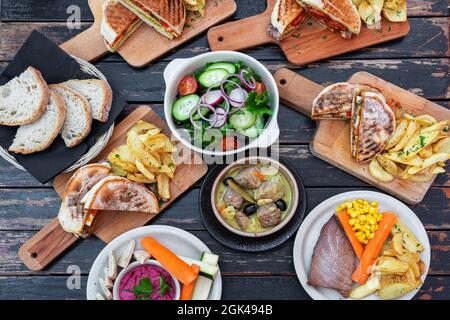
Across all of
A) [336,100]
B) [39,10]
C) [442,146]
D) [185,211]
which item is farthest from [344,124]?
[39,10]

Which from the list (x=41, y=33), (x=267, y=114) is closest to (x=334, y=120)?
(x=267, y=114)

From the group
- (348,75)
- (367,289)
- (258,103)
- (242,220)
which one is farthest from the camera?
(348,75)

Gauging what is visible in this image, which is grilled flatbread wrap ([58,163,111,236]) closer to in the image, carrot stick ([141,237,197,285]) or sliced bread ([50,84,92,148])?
sliced bread ([50,84,92,148])

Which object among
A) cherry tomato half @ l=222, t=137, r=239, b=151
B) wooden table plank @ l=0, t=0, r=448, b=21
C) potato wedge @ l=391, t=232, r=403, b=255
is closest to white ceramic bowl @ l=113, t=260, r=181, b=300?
cherry tomato half @ l=222, t=137, r=239, b=151

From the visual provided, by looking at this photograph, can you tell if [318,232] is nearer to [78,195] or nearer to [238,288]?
[238,288]

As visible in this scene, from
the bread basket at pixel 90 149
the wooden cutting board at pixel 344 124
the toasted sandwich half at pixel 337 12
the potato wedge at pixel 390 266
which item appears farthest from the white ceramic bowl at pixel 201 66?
the potato wedge at pixel 390 266

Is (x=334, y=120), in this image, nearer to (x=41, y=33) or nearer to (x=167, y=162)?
(x=167, y=162)
